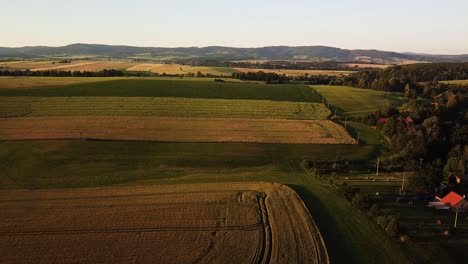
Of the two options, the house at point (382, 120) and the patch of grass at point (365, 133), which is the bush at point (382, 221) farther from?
the house at point (382, 120)

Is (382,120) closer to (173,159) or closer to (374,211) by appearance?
(374,211)

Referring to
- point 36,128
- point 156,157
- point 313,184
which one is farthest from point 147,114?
point 313,184

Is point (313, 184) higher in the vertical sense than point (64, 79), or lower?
lower

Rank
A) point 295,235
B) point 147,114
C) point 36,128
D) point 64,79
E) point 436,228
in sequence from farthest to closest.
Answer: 1. point 64,79
2. point 147,114
3. point 36,128
4. point 436,228
5. point 295,235

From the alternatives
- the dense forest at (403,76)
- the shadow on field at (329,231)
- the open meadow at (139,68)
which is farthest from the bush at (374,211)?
the open meadow at (139,68)

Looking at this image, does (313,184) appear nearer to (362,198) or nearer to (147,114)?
(362,198)

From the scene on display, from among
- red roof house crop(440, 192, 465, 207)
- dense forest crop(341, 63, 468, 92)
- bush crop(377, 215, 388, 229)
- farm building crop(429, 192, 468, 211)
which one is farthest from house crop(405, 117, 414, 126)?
dense forest crop(341, 63, 468, 92)

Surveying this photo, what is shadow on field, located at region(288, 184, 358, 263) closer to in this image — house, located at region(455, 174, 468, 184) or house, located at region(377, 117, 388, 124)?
house, located at region(455, 174, 468, 184)

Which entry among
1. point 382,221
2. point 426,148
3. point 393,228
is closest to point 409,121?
point 426,148
